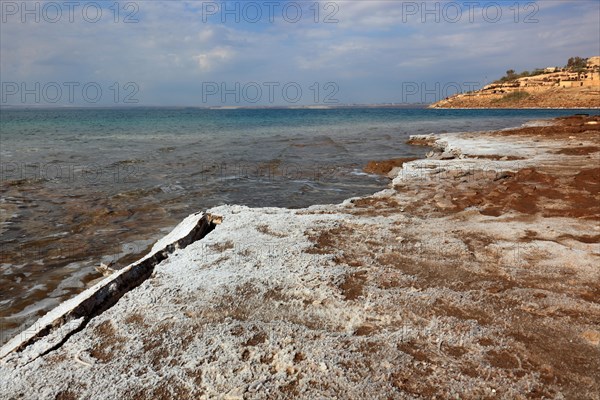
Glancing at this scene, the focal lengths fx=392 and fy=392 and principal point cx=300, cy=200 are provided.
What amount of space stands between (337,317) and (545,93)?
8386 centimetres

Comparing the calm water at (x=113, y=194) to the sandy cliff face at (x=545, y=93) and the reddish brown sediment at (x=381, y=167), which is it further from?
the sandy cliff face at (x=545, y=93)

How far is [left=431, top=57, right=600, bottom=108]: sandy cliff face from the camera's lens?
65.2 m

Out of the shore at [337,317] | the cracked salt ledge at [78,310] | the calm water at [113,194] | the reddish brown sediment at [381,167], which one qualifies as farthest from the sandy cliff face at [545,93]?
the cracked salt ledge at [78,310]

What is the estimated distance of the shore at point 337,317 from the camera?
7.79 ft

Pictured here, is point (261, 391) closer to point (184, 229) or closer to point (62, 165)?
point (184, 229)

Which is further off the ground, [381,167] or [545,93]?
[545,93]

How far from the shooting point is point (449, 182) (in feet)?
27.9

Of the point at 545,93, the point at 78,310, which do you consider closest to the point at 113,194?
the point at 78,310

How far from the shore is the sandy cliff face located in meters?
71.2

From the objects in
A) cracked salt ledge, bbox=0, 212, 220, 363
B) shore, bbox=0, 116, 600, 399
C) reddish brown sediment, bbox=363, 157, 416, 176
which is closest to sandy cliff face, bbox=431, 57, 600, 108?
reddish brown sediment, bbox=363, 157, 416, 176

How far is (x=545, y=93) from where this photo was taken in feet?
234

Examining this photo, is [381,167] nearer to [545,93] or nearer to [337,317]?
[337,317]

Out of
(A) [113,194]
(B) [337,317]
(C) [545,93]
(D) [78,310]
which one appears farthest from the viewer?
(C) [545,93]

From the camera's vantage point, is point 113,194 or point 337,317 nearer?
point 337,317
